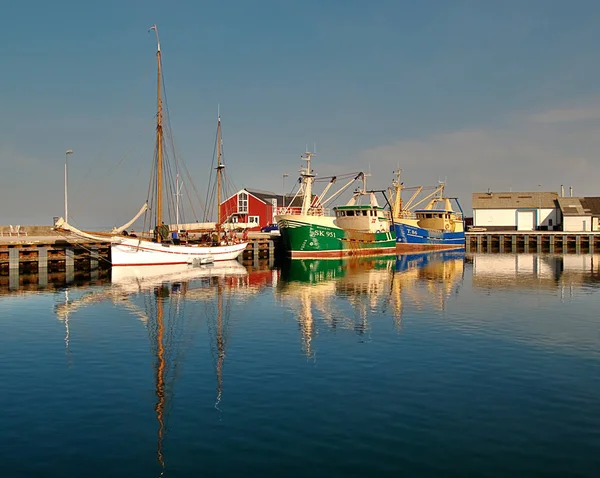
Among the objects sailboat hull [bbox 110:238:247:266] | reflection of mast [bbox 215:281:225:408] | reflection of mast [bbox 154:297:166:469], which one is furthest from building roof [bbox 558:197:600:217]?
reflection of mast [bbox 154:297:166:469]

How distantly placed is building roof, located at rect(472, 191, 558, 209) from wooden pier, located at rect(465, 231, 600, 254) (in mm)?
12895

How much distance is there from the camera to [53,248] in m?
51.8

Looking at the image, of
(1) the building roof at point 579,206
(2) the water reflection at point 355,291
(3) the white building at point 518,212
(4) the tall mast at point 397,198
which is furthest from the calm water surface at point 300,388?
(3) the white building at point 518,212

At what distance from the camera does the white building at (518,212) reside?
368 ft

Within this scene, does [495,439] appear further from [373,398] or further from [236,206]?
[236,206]

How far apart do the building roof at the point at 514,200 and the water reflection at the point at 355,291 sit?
6444cm

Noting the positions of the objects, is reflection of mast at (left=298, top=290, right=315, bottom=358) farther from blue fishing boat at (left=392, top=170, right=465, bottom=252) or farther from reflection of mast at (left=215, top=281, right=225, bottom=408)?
blue fishing boat at (left=392, top=170, right=465, bottom=252)

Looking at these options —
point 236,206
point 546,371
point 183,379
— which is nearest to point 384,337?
point 546,371

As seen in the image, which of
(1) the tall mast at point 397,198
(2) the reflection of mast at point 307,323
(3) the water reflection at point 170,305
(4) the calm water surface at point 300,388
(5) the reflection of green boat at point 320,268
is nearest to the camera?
(4) the calm water surface at point 300,388

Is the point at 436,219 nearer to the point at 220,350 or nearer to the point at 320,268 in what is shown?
the point at 320,268

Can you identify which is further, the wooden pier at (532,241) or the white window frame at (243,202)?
the white window frame at (243,202)

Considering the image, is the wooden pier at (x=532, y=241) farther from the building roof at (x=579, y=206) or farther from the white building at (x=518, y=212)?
the white building at (x=518, y=212)

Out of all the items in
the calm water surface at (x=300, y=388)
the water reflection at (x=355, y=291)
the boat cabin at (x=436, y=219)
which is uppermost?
the boat cabin at (x=436, y=219)

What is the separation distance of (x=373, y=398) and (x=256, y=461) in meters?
4.47
